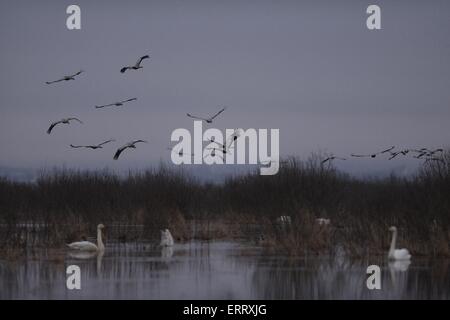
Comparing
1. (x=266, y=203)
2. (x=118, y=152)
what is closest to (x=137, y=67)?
(x=118, y=152)

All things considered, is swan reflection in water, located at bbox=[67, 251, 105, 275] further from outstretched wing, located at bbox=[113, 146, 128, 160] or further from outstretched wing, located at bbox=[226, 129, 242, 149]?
outstretched wing, located at bbox=[226, 129, 242, 149]

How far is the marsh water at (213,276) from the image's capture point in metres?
19.3

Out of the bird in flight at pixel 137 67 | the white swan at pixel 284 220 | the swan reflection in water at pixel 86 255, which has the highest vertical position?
the bird in flight at pixel 137 67

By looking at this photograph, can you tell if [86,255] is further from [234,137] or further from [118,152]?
[234,137]

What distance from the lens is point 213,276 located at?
21.9 metres

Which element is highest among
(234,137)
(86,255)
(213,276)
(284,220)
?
(234,137)

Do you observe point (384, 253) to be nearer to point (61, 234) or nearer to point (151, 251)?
point (151, 251)

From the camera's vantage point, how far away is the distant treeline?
2619cm

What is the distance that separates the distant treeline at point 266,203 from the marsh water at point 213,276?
164 cm

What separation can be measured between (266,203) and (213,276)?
48.3 ft

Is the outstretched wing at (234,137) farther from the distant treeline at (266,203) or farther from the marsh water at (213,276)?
the marsh water at (213,276)

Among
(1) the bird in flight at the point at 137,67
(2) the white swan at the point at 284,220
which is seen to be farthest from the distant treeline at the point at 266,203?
(1) the bird in flight at the point at 137,67

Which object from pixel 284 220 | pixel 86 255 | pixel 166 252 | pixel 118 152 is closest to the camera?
pixel 86 255

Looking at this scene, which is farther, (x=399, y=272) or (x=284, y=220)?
(x=284, y=220)
